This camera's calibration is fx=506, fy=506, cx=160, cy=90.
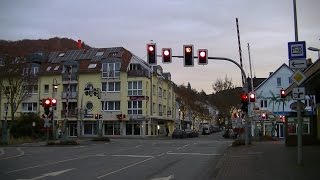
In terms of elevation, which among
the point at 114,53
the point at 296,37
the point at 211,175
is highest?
the point at 114,53

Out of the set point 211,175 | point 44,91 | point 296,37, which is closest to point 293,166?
point 211,175

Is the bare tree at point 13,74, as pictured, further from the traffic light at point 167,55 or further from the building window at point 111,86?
the traffic light at point 167,55

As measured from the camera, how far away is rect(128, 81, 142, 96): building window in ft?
257

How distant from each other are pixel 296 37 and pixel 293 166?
508 cm

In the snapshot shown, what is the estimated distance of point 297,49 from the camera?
18.3m

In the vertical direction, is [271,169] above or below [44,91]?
below

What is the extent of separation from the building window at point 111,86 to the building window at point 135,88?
1.95 m

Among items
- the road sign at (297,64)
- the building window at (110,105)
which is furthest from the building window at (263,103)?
the road sign at (297,64)

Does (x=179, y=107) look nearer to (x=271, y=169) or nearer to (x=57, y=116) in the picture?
(x=57, y=116)

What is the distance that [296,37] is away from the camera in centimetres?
2002

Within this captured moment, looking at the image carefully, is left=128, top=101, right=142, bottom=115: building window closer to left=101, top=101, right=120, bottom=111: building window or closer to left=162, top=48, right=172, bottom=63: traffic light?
left=101, top=101, right=120, bottom=111: building window

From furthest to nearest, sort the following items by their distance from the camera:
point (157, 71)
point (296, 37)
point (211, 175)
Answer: point (157, 71)
point (296, 37)
point (211, 175)

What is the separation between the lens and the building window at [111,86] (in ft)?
260

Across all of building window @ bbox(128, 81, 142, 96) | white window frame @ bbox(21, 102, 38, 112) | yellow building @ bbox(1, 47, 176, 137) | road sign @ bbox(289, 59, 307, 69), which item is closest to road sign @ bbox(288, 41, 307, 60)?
road sign @ bbox(289, 59, 307, 69)
